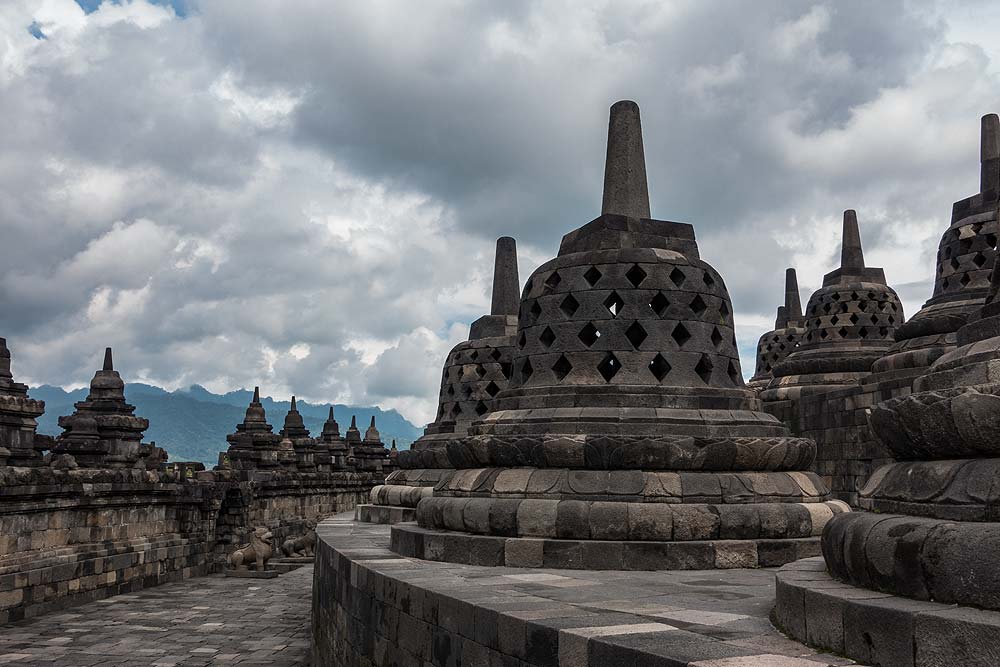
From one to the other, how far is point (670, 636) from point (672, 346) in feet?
15.3

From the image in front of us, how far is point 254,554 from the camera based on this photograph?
Answer: 18750 mm

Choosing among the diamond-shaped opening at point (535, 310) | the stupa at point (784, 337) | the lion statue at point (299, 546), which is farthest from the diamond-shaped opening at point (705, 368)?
the stupa at point (784, 337)

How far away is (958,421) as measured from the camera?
11.8 feet

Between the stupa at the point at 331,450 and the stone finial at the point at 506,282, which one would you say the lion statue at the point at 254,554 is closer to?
the stone finial at the point at 506,282

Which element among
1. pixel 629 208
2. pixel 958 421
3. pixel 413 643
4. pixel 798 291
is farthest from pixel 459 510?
pixel 798 291

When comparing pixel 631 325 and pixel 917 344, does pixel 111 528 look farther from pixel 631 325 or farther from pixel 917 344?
pixel 917 344

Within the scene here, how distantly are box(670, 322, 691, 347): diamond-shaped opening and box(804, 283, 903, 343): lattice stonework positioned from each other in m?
11.2

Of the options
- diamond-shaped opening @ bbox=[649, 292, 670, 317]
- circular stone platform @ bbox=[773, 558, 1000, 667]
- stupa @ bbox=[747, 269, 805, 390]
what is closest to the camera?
circular stone platform @ bbox=[773, 558, 1000, 667]

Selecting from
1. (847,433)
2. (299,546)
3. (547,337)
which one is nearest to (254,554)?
(299,546)

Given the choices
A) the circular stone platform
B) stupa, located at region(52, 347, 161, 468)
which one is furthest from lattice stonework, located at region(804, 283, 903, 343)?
the circular stone platform

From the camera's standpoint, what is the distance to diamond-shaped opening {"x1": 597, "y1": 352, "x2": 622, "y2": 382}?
26.9 feet

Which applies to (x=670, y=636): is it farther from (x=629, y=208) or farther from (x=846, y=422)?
(x=846, y=422)

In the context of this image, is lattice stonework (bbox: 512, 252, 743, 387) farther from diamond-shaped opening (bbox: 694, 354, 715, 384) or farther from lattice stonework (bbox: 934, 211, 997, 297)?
lattice stonework (bbox: 934, 211, 997, 297)

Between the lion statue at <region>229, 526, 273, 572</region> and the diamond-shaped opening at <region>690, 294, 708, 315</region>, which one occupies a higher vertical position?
the diamond-shaped opening at <region>690, 294, 708, 315</region>
